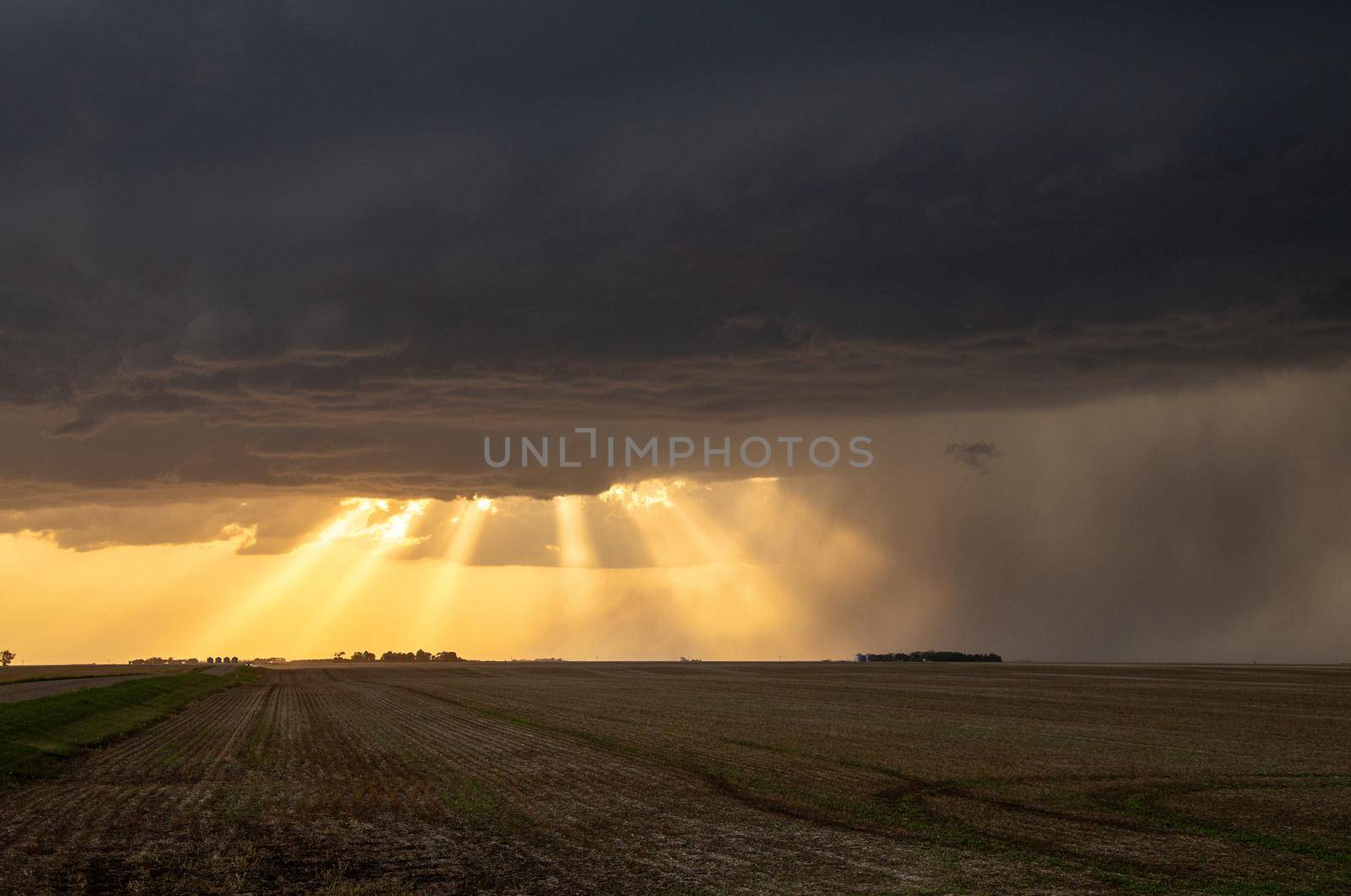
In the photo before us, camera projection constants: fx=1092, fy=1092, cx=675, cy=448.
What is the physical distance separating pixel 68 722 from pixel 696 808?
46845 mm

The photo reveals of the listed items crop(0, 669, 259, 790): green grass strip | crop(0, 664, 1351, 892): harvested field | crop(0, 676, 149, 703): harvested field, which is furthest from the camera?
crop(0, 676, 149, 703): harvested field

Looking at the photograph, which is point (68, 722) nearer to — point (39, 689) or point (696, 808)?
point (696, 808)

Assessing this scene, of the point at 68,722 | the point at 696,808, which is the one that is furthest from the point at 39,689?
the point at 696,808

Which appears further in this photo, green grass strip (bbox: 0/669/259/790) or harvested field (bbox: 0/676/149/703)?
harvested field (bbox: 0/676/149/703)

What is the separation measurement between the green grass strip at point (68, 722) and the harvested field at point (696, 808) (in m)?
1.73

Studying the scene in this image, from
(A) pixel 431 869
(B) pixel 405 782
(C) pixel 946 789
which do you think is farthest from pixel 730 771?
(A) pixel 431 869

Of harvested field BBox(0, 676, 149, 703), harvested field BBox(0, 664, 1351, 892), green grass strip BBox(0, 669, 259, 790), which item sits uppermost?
harvested field BBox(0, 676, 149, 703)

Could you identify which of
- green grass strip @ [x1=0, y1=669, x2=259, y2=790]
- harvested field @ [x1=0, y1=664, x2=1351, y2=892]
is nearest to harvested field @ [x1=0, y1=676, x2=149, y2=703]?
green grass strip @ [x1=0, y1=669, x2=259, y2=790]

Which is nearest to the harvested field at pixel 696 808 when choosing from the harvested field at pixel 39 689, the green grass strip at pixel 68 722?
the green grass strip at pixel 68 722

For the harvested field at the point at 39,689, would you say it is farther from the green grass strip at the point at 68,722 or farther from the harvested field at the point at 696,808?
the harvested field at the point at 696,808

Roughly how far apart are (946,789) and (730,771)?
753cm

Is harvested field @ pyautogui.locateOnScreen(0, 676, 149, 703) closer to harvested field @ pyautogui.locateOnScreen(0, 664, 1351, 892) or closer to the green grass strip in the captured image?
the green grass strip

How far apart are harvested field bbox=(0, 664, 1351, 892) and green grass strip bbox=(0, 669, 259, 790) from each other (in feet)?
5.68

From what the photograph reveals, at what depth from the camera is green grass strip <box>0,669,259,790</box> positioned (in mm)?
40416
